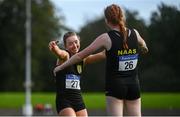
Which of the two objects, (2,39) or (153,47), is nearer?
(153,47)

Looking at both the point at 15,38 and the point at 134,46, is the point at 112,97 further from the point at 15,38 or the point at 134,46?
the point at 15,38

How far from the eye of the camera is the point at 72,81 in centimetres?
712

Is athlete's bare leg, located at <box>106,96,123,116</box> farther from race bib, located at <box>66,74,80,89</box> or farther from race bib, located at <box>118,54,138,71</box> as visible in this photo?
race bib, located at <box>66,74,80,89</box>

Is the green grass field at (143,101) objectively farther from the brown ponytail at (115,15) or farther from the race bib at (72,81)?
the brown ponytail at (115,15)

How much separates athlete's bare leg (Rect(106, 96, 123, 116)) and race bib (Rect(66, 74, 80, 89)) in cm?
146

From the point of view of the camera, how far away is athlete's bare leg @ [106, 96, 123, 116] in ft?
18.5

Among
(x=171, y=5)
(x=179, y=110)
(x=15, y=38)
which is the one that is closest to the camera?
(x=171, y=5)

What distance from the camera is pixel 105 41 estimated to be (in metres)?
5.71

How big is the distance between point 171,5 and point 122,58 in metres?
5.95

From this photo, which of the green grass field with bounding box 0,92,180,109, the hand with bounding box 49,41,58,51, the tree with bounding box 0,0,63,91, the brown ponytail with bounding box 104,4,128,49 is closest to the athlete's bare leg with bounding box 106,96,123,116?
the brown ponytail with bounding box 104,4,128,49

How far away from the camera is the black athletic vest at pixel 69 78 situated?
714 centimetres

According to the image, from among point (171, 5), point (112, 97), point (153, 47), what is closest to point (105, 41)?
point (112, 97)

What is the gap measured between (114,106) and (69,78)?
1569mm

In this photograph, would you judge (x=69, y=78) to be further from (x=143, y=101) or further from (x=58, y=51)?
(x=143, y=101)
